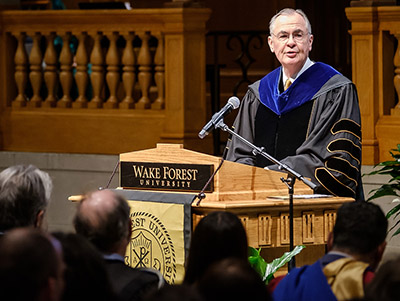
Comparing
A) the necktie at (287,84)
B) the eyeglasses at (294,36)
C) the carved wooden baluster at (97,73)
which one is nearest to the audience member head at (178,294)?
the eyeglasses at (294,36)

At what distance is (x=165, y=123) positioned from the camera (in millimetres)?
10953

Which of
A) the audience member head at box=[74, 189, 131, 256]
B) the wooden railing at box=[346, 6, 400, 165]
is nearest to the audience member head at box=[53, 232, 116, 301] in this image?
the audience member head at box=[74, 189, 131, 256]

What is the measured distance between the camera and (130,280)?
4.36m

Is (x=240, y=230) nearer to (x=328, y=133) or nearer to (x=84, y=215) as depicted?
(x=84, y=215)

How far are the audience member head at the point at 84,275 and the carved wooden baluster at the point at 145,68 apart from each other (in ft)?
23.9

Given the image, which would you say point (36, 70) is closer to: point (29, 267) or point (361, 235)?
point (361, 235)

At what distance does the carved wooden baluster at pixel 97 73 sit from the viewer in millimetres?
11281

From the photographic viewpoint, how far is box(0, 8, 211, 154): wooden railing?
10.9 m

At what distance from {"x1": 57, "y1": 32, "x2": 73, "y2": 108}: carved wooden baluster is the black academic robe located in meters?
4.09

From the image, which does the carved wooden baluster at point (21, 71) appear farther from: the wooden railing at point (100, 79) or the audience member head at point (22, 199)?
the audience member head at point (22, 199)

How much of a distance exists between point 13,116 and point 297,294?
7793mm

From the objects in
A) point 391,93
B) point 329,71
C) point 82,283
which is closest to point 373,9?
point 391,93

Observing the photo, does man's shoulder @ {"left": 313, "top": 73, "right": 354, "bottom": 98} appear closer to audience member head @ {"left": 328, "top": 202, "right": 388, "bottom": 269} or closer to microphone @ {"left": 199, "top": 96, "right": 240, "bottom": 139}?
microphone @ {"left": 199, "top": 96, "right": 240, "bottom": 139}

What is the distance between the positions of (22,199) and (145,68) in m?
6.24
